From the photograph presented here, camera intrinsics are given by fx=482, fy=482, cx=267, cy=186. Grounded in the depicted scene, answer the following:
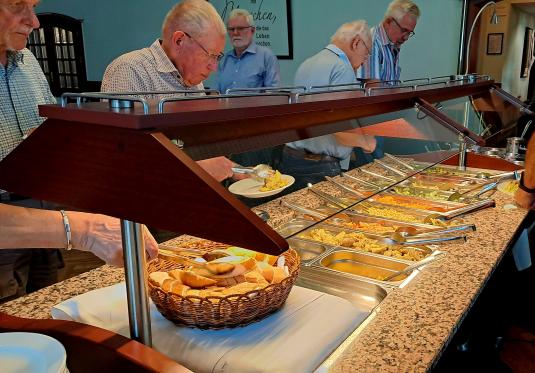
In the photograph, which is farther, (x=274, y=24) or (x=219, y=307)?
(x=274, y=24)

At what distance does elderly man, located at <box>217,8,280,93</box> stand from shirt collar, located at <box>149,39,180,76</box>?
245cm

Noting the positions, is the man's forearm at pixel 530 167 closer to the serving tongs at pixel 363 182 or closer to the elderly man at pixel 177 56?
the serving tongs at pixel 363 182

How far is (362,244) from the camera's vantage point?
1.63m

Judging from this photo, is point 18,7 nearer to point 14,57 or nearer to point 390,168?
point 14,57

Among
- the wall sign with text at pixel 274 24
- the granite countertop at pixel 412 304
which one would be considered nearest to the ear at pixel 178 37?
the granite countertop at pixel 412 304

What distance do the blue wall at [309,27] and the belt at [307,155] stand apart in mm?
3862

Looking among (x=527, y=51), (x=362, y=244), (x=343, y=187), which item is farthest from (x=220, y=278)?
(x=527, y=51)

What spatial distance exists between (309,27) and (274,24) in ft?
1.41

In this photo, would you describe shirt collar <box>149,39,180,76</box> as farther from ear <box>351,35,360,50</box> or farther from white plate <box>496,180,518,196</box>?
white plate <box>496,180,518,196</box>

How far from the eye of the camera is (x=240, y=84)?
15.9 feet

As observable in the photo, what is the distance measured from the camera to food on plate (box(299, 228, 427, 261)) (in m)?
1.59

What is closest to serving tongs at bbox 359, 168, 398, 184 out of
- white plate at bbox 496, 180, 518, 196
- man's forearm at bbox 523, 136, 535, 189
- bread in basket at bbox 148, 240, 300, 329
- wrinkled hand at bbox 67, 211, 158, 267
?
man's forearm at bbox 523, 136, 535, 189

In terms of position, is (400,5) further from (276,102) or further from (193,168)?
(193,168)

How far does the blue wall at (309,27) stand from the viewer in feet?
15.8
